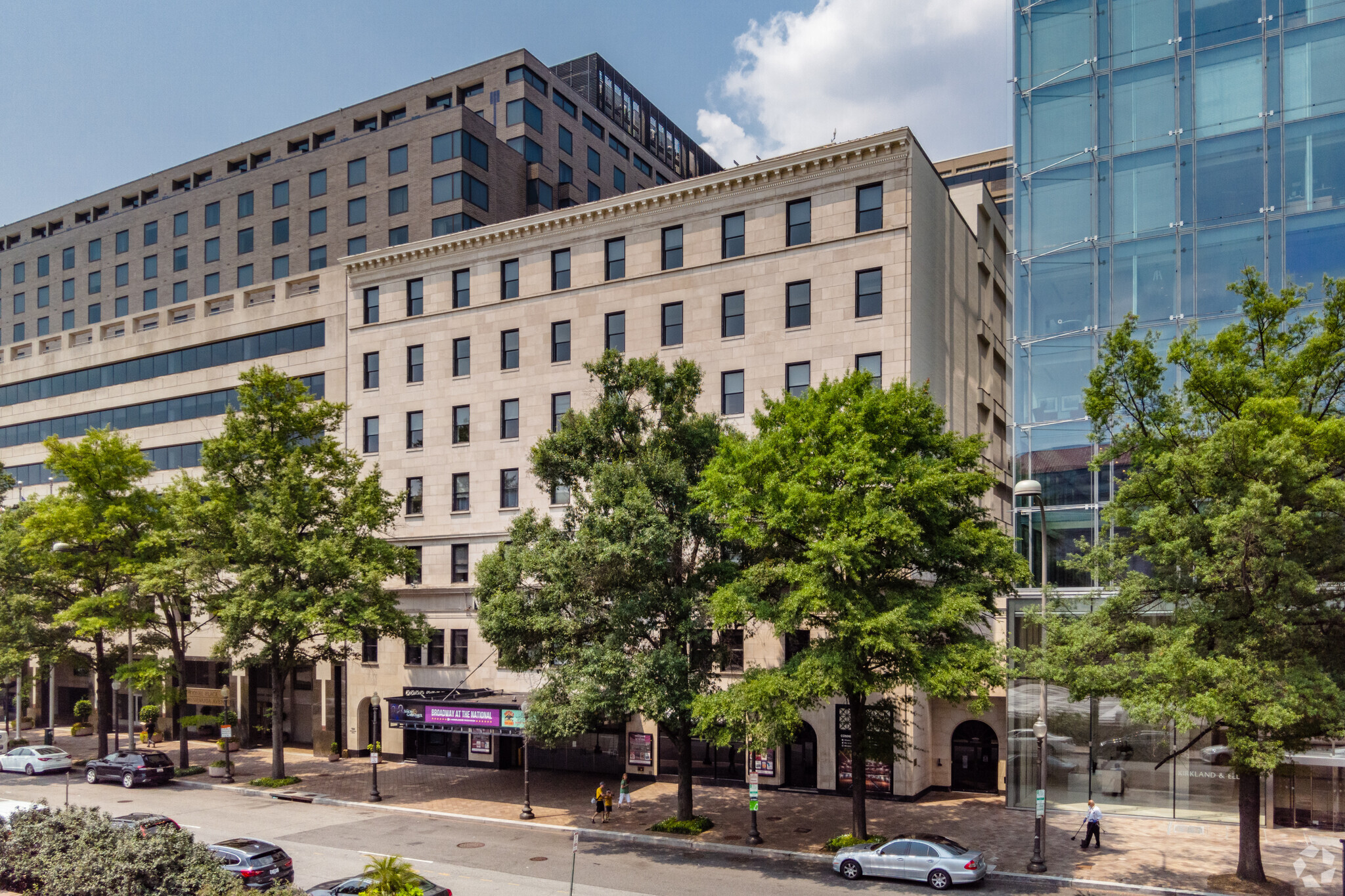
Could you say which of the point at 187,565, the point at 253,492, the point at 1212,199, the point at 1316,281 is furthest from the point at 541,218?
the point at 1316,281

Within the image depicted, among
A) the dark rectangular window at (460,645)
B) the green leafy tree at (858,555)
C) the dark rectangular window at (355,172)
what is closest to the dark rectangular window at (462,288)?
the dark rectangular window at (460,645)

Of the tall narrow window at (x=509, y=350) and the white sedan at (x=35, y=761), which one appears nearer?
the tall narrow window at (x=509, y=350)

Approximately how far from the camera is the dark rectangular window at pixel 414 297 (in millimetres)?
47438

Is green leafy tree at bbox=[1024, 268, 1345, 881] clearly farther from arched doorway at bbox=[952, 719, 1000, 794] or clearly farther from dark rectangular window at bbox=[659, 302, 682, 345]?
dark rectangular window at bbox=[659, 302, 682, 345]

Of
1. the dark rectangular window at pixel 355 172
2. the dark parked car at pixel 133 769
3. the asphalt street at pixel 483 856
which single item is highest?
the dark rectangular window at pixel 355 172

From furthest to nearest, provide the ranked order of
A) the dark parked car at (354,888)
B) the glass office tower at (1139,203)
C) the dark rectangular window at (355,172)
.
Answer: the dark rectangular window at (355,172) < the glass office tower at (1139,203) < the dark parked car at (354,888)

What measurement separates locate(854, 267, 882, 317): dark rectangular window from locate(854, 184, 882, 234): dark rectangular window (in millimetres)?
1697

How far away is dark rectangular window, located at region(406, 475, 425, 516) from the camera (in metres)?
45.8

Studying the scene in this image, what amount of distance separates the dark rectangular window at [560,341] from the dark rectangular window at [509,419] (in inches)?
113

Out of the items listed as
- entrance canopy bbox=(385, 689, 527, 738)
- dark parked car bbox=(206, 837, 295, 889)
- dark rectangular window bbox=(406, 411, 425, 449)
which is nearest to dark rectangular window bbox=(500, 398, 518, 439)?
dark rectangular window bbox=(406, 411, 425, 449)

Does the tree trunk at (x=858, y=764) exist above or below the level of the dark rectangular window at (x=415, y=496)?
below

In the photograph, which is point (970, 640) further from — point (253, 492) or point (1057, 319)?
point (253, 492)

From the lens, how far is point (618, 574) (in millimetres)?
29781

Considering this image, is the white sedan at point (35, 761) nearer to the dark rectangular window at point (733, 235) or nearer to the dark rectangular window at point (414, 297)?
the dark rectangular window at point (414, 297)
